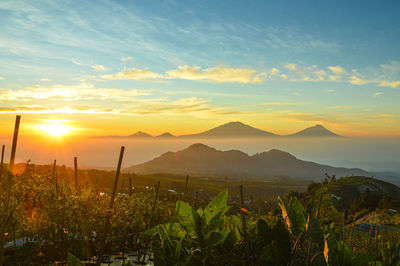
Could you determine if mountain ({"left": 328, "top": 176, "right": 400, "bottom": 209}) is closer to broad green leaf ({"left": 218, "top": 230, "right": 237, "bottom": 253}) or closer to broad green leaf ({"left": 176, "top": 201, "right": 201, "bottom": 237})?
broad green leaf ({"left": 218, "top": 230, "right": 237, "bottom": 253})

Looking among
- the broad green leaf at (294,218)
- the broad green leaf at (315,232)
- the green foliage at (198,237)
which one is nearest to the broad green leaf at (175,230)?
the green foliage at (198,237)

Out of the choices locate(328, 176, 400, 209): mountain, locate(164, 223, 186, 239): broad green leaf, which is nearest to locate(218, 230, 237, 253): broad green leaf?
locate(164, 223, 186, 239): broad green leaf

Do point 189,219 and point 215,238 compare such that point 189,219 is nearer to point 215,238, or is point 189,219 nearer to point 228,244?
point 215,238

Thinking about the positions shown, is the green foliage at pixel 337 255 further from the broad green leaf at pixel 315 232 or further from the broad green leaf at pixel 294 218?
the broad green leaf at pixel 294 218

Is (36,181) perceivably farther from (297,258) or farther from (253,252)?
(297,258)

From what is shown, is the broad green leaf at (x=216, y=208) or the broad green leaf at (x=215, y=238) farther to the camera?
the broad green leaf at (x=216, y=208)

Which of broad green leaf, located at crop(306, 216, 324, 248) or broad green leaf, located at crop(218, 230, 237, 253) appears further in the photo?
broad green leaf, located at crop(218, 230, 237, 253)

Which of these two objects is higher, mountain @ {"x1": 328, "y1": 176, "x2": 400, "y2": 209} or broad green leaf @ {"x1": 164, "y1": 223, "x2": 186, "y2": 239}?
broad green leaf @ {"x1": 164, "y1": 223, "x2": 186, "y2": 239}

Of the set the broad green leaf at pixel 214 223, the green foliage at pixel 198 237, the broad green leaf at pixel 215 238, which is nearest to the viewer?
the green foliage at pixel 198 237

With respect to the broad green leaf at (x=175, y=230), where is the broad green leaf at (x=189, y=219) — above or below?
above

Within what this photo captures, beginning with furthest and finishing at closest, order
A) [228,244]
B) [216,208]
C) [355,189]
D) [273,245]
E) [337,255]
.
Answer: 1. [355,189]
2. [228,244]
3. [216,208]
4. [273,245]
5. [337,255]

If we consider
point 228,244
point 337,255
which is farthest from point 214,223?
point 337,255

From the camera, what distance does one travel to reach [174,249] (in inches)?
64.2

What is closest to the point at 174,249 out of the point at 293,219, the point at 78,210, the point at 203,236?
the point at 203,236
